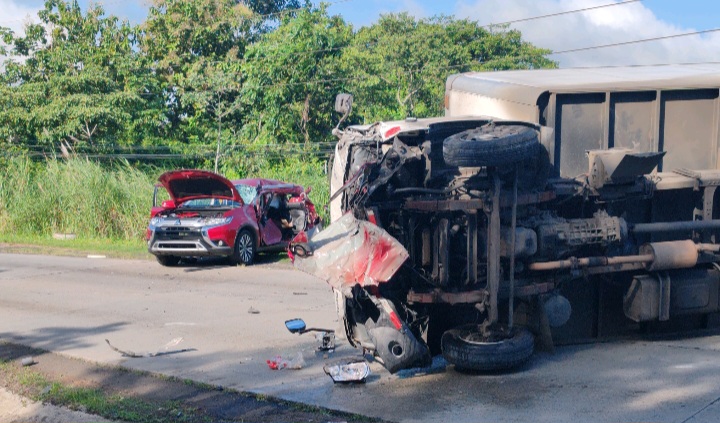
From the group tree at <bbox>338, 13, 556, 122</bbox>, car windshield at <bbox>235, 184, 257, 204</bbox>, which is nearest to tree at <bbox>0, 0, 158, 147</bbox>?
tree at <bbox>338, 13, 556, 122</bbox>

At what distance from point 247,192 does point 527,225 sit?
1150 centimetres

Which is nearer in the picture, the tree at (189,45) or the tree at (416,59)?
the tree at (416,59)

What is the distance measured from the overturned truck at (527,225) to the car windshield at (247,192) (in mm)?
9794

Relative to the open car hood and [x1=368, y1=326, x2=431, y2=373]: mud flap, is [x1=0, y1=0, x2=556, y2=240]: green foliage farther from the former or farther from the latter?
[x1=368, y1=326, x2=431, y2=373]: mud flap

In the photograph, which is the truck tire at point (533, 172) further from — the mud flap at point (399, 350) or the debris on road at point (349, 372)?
the debris on road at point (349, 372)

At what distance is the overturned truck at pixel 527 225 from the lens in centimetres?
721

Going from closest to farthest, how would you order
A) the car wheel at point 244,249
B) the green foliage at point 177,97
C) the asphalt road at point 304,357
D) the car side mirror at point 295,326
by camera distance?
the asphalt road at point 304,357 < the car side mirror at point 295,326 < the car wheel at point 244,249 < the green foliage at point 177,97

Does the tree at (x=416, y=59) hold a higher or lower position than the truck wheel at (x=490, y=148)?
higher

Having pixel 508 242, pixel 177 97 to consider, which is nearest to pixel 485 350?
pixel 508 242

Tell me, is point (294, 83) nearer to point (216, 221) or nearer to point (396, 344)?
point (216, 221)

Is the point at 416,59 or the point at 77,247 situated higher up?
the point at 416,59

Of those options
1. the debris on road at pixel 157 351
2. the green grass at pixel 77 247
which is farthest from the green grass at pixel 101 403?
the green grass at pixel 77 247

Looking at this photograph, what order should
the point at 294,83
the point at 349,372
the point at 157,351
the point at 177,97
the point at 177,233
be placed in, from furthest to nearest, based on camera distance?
the point at 177,97
the point at 294,83
the point at 177,233
the point at 157,351
the point at 349,372

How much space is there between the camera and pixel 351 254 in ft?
23.5
